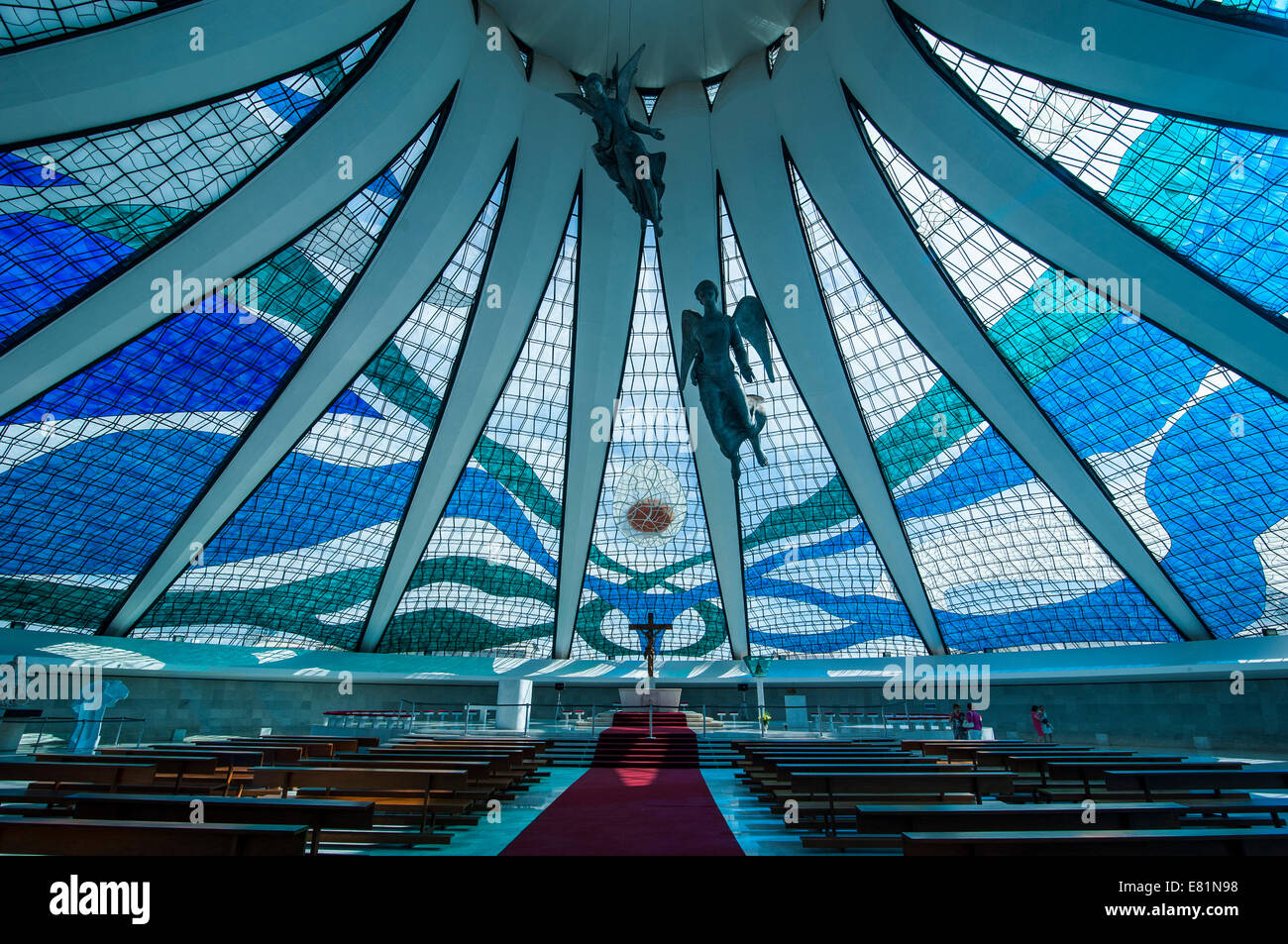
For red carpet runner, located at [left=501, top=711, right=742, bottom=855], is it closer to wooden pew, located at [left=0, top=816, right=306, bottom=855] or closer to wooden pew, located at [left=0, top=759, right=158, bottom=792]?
wooden pew, located at [left=0, top=816, right=306, bottom=855]

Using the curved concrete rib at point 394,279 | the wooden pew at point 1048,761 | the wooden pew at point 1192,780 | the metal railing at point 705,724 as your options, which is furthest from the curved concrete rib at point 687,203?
the wooden pew at point 1192,780

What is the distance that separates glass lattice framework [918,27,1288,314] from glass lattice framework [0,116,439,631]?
18.1 metres

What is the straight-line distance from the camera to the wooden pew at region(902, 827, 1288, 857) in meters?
4.54

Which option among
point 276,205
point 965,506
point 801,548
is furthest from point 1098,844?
point 801,548

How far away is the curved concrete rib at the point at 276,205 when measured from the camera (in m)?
19.4

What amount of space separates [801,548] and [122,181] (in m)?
29.4

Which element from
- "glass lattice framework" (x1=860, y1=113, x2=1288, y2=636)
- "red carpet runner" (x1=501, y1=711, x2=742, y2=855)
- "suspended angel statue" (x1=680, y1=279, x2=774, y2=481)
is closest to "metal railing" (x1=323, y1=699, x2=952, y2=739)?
"red carpet runner" (x1=501, y1=711, x2=742, y2=855)

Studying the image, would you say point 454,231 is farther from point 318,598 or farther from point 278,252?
point 318,598

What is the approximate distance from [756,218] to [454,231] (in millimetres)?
11191

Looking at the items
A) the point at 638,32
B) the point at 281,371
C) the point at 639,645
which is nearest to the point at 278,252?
the point at 281,371

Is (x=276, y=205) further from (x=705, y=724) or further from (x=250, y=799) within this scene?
(x=705, y=724)

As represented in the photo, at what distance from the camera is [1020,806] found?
844cm

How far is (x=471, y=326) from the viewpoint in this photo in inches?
1081
